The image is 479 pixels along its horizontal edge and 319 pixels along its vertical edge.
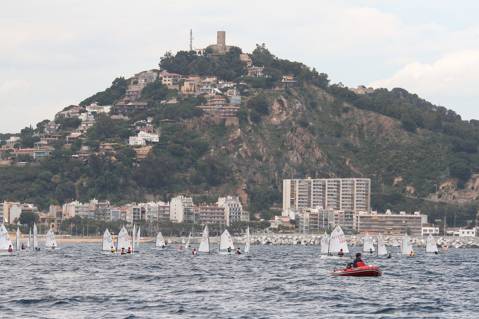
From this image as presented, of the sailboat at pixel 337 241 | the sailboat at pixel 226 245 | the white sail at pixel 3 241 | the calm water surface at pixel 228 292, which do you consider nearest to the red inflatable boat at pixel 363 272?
the calm water surface at pixel 228 292

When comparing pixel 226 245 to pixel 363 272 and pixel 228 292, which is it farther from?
pixel 228 292

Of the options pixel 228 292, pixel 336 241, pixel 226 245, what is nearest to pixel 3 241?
pixel 226 245

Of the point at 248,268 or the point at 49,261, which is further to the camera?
the point at 49,261

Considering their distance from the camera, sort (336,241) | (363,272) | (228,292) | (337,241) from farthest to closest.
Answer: (337,241), (336,241), (363,272), (228,292)

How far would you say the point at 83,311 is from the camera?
82.4 metres

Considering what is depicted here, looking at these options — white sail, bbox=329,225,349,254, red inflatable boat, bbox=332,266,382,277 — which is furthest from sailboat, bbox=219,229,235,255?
red inflatable boat, bbox=332,266,382,277

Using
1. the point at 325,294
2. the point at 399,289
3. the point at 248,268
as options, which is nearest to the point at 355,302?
the point at 325,294

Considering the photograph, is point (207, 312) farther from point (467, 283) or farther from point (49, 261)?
point (49, 261)

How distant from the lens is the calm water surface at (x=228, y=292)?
82812 mm

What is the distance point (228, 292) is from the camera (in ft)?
325

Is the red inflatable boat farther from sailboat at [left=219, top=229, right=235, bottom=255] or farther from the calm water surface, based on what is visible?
sailboat at [left=219, top=229, right=235, bottom=255]

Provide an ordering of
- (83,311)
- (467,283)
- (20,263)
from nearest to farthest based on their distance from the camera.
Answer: (83,311)
(467,283)
(20,263)

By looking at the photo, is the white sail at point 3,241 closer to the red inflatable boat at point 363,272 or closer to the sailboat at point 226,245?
the sailboat at point 226,245

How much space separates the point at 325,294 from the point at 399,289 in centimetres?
1008
